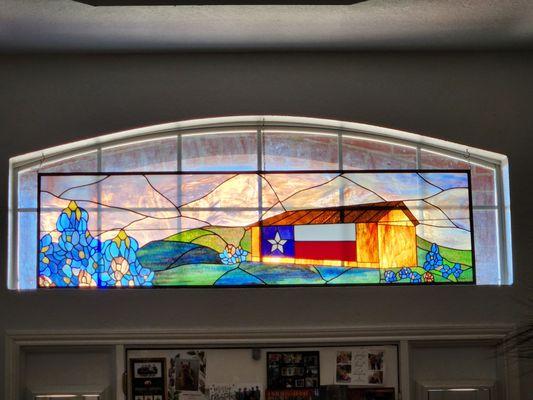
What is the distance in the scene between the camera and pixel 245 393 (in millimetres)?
5000

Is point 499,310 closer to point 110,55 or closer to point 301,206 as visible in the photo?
point 301,206

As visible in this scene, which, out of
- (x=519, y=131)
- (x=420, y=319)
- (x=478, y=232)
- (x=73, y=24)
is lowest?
(x=420, y=319)

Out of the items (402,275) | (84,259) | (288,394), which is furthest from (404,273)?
(84,259)

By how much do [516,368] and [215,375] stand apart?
Result: 1.75 m

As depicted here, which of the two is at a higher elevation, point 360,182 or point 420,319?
point 360,182

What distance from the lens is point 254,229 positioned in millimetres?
5168

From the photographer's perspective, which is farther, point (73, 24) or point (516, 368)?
point (516, 368)

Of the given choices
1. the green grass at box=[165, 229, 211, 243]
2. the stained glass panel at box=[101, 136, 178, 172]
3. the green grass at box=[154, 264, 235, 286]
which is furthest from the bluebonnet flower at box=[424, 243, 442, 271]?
the stained glass panel at box=[101, 136, 178, 172]

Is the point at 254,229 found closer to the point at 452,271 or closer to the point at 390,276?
the point at 390,276

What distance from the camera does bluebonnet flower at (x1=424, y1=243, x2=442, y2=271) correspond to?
5176mm

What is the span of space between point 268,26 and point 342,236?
134cm

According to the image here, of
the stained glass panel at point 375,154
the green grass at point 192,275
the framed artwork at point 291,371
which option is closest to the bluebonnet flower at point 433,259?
the stained glass panel at point 375,154

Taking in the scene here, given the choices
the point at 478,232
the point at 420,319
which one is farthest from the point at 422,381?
the point at 478,232

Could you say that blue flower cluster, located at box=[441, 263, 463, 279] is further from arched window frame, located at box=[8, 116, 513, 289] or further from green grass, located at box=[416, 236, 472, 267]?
arched window frame, located at box=[8, 116, 513, 289]
